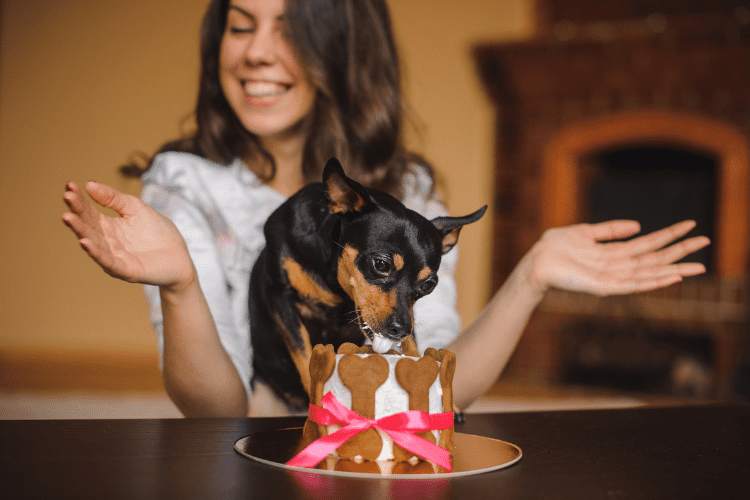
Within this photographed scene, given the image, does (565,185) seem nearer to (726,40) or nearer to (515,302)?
(726,40)

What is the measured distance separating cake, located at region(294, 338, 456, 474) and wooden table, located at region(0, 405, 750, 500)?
0.13 ft

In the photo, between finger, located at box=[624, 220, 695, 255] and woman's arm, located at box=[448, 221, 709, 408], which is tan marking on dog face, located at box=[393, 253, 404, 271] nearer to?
woman's arm, located at box=[448, 221, 709, 408]

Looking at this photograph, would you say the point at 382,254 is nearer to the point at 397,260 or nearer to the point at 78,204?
the point at 397,260

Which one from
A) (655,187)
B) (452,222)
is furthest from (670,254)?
(655,187)

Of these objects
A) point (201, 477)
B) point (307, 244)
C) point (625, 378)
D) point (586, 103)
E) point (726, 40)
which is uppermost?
point (726, 40)

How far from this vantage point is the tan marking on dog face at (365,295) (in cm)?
57

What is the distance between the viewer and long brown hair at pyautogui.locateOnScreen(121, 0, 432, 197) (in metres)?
0.92

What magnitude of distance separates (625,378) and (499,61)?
6.05ft

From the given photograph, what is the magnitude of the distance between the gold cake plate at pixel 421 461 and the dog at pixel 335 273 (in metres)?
0.11

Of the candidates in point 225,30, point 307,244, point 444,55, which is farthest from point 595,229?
point 444,55

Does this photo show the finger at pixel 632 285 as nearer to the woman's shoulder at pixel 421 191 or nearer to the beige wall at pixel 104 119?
the woman's shoulder at pixel 421 191

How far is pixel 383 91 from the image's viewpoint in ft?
3.22

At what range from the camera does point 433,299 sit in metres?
1.01

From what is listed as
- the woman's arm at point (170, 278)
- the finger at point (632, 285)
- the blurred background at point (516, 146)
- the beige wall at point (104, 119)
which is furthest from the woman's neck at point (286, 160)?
the beige wall at point (104, 119)
